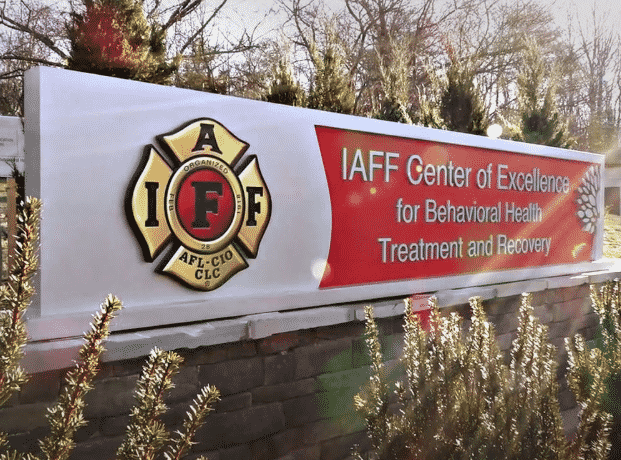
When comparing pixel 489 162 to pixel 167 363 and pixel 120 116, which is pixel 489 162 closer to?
pixel 120 116

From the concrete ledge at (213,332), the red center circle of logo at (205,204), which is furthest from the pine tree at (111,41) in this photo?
the concrete ledge at (213,332)

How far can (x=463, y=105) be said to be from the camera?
6629 mm

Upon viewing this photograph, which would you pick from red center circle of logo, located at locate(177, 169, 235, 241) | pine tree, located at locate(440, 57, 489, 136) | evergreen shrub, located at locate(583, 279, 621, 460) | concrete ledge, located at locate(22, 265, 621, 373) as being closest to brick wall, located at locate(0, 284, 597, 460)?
concrete ledge, located at locate(22, 265, 621, 373)

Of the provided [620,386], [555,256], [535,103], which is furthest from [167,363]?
[535,103]

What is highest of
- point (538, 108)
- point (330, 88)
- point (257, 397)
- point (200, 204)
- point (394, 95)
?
point (538, 108)

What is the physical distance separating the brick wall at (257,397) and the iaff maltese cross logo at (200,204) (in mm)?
473

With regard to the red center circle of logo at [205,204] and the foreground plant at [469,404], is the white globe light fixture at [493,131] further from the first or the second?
the red center circle of logo at [205,204]

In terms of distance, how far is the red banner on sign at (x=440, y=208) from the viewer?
383 centimetres

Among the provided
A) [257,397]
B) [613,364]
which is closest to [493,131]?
[613,364]

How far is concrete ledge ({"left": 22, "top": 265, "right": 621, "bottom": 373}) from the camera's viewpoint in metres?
2.50

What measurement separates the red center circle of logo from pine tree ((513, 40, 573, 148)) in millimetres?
6016

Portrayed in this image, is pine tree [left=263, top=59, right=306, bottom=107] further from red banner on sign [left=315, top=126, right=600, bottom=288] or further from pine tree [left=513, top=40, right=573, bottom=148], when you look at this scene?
pine tree [left=513, top=40, right=573, bottom=148]

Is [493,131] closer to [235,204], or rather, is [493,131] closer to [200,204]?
[235,204]

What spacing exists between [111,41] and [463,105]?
4.17 metres
